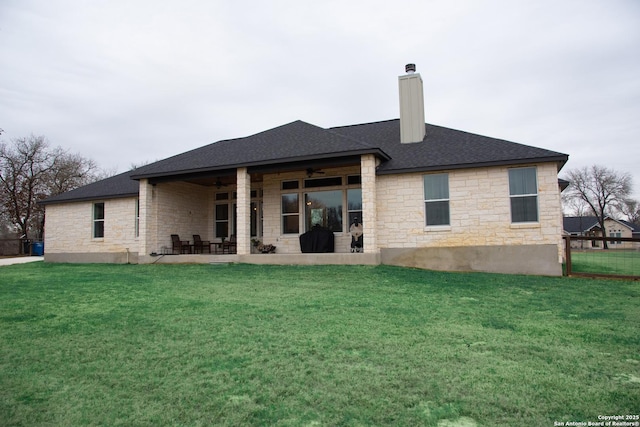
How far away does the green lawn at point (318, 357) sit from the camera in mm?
2869

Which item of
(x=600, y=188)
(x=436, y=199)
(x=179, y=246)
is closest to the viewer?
(x=436, y=199)

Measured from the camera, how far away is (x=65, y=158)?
33.4 metres

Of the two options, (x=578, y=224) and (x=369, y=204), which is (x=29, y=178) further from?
(x=578, y=224)

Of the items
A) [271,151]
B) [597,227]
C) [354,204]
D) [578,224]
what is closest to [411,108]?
[354,204]

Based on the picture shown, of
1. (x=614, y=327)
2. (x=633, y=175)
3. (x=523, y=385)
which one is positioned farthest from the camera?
(x=633, y=175)

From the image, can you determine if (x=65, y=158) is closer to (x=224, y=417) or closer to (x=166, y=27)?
(x=166, y=27)

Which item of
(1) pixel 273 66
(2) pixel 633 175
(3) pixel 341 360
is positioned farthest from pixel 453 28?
(2) pixel 633 175

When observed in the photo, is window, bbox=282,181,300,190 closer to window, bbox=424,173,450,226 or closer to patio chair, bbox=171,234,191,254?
patio chair, bbox=171,234,191,254

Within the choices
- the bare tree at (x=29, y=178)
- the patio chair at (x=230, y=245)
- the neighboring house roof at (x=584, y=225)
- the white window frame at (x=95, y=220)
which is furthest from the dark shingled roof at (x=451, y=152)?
the neighboring house roof at (x=584, y=225)

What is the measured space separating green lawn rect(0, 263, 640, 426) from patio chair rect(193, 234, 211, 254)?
317 inches

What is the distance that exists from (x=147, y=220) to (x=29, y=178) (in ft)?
73.8

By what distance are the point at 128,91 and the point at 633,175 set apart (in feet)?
211

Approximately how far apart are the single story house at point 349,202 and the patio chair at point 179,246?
0.82ft

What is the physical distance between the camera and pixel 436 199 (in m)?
12.1
